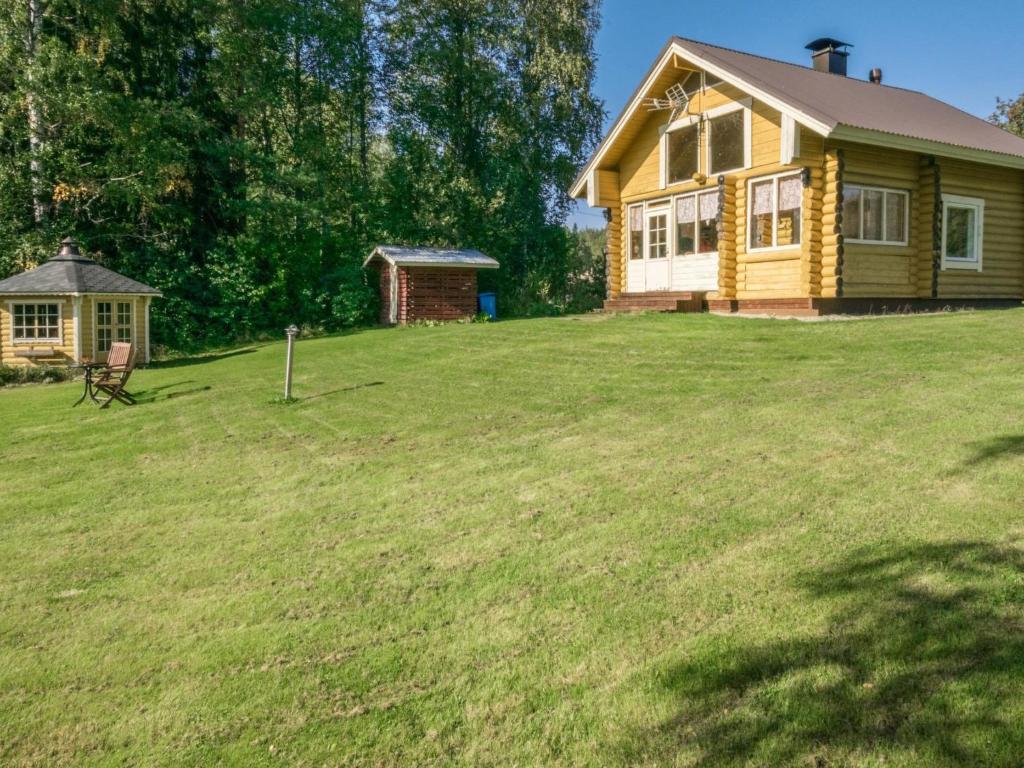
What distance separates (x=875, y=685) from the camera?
9.84 feet

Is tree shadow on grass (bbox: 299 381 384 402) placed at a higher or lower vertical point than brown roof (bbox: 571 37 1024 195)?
lower

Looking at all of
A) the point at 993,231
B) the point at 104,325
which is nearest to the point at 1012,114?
the point at 993,231

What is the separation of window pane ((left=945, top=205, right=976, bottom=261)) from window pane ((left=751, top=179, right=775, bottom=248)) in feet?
13.4

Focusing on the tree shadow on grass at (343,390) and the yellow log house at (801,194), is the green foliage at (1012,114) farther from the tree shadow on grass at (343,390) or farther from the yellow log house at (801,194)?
the tree shadow on grass at (343,390)

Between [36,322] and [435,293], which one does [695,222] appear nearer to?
[435,293]

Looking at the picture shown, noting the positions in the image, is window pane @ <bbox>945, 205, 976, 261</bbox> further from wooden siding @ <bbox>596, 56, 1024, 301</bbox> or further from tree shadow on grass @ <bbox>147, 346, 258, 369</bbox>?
tree shadow on grass @ <bbox>147, 346, 258, 369</bbox>

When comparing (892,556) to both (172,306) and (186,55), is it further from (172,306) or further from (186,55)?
(186,55)

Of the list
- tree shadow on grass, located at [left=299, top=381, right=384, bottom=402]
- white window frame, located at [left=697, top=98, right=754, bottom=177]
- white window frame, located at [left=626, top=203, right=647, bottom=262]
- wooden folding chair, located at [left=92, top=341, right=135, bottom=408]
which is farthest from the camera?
white window frame, located at [left=626, top=203, right=647, bottom=262]

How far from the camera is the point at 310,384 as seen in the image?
12164mm

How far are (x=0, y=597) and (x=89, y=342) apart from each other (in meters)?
16.6

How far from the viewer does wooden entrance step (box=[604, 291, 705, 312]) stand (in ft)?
58.1

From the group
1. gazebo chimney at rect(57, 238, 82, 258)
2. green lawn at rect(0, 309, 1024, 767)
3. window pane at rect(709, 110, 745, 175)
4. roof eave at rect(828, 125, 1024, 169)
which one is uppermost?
window pane at rect(709, 110, 745, 175)

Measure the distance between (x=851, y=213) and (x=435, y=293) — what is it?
13495mm

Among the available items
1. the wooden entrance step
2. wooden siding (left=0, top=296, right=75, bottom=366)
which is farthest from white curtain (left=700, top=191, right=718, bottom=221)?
wooden siding (left=0, top=296, right=75, bottom=366)
